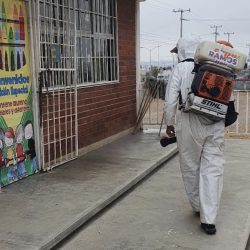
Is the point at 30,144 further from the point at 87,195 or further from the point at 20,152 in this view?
the point at 87,195

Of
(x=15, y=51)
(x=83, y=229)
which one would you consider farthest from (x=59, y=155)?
(x=83, y=229)

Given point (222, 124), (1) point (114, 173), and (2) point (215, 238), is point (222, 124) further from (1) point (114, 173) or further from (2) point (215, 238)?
(1) point (114, 173)

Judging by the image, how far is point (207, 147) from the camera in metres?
4.54

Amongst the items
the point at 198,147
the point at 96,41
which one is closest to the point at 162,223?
the point at 198,147

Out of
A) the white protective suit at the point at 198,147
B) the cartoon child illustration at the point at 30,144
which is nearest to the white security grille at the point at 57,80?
the cartoon child illustration at the point at 30,144

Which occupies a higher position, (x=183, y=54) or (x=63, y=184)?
(x=183, y=54)

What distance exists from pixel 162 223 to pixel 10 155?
2.17m

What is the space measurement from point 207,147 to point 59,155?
2.89 metres

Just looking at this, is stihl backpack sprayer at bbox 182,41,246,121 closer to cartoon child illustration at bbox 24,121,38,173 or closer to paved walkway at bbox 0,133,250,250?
paved walkway at bbox 0,133,250,250

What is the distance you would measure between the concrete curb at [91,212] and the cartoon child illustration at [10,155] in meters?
1.33

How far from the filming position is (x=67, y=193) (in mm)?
5367

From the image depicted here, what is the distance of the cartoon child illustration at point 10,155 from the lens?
220 inches

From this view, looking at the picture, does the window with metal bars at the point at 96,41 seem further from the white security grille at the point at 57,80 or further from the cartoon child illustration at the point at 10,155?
the cartoon child illustration at the point at 10,155

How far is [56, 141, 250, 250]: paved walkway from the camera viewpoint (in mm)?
4193
